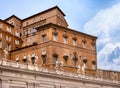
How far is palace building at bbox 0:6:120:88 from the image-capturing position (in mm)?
45938

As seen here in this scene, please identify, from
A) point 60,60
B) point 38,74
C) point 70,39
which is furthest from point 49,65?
point 38,74

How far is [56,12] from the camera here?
240ft

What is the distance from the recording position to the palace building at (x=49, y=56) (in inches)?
1809

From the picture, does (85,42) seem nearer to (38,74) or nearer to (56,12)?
(56,12)

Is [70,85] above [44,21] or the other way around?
the other way around

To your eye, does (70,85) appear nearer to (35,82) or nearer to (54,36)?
(35,82)

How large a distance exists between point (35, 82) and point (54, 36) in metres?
19.1

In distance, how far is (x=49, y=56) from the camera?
2462 inches

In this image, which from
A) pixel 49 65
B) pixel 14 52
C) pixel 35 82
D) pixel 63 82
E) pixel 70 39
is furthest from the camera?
pixel 14 52

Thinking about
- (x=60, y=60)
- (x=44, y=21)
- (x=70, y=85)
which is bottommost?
(x=70, y=85)

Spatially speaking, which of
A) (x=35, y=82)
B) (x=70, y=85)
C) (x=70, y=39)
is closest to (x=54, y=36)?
(x=70, y=39)

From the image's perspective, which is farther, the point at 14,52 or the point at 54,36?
the point at 14,52

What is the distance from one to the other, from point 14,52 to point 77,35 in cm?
1539

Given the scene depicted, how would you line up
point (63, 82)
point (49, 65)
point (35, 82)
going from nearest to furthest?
point (35, 82) < point (63, 82) < point (49, 65)
